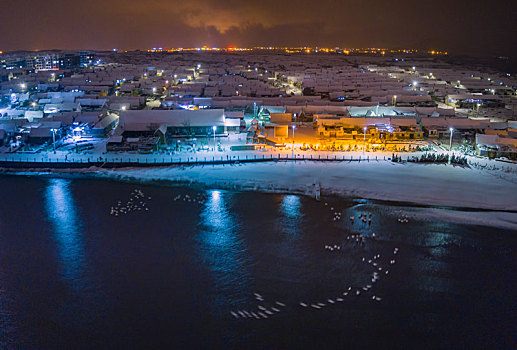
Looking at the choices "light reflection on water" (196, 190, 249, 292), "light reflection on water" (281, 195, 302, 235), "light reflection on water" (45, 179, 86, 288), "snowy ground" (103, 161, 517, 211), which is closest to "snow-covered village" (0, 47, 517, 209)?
"snowy ground" (103, 161, 517, 211)

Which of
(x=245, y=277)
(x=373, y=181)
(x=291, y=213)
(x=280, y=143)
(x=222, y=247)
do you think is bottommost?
(x=245, y=277)

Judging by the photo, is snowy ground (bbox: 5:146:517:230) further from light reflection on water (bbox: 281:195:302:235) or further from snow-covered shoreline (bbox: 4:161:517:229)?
light reflection on water (bbox: 281:195:302:235)

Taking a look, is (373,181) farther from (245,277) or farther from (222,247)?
(245,277)

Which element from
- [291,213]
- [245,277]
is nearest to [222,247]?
[245,277]

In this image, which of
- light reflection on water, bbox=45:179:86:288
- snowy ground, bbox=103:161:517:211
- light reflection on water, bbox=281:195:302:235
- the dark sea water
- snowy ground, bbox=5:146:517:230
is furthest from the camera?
snowy ground, bbox=103:161:517:211

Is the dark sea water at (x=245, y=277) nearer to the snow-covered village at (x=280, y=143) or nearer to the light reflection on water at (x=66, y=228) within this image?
the light reflection on water at (x=66, y=228)

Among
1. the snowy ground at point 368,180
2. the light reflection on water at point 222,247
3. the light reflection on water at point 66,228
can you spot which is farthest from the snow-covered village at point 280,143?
the light reflection on water at point 222,247

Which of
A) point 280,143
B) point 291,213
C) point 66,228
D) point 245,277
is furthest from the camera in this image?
point 280,143
